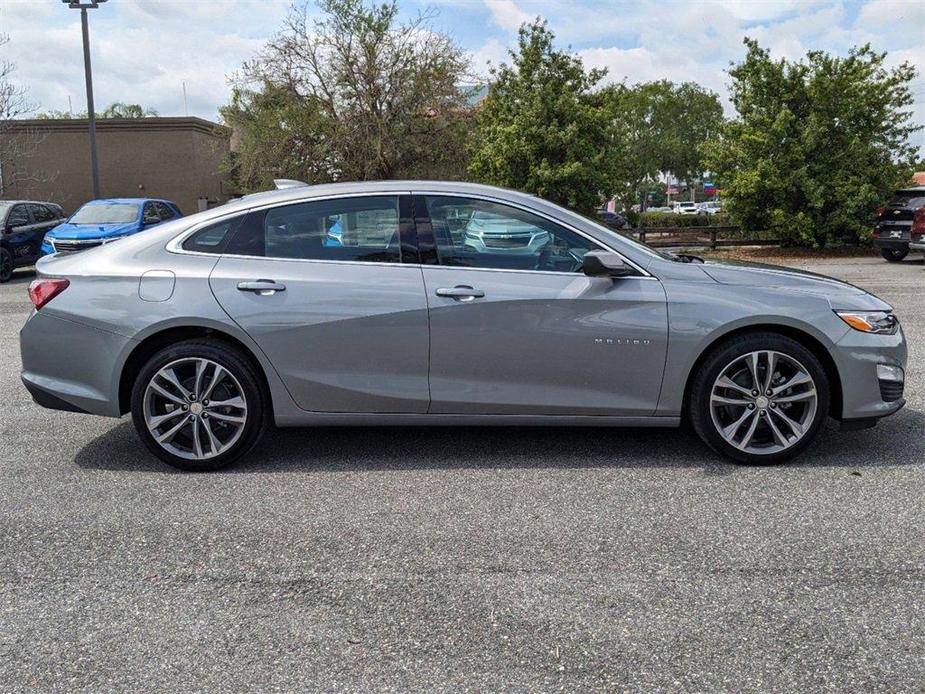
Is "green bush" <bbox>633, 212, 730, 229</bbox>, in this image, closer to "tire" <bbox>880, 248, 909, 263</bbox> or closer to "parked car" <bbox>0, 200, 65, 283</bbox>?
"tire" <bbox>880, 248, 909, 263</bbox>

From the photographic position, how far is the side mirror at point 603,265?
4578 millimetres

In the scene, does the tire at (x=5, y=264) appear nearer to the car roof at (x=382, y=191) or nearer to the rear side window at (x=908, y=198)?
the car roof at (x=382, y=191)

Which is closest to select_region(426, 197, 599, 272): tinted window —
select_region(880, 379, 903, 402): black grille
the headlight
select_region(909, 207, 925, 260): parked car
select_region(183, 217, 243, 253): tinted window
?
select_region(183, 217, 243, 253): tinted window

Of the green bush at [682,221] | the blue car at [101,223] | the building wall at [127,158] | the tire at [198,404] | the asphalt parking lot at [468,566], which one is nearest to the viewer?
the asphalt parking lot at [468,566]

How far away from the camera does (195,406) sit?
4715mm

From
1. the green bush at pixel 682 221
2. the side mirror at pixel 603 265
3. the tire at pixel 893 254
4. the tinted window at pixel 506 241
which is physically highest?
the green bush at pixel 682 221

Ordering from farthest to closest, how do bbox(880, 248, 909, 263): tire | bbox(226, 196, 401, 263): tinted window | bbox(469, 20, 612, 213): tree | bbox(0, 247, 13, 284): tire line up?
1. bbox(469, 20, 612, 213): tree
2. bbox(880, 248, 909, 263): tire
3. bbox(0, 247, 13, 284): tire
4. bbox(226, 196, 401, 263): tinted window

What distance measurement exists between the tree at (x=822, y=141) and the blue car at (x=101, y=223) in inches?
573

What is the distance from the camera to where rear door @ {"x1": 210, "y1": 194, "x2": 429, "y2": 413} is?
4648mm

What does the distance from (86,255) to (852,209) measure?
67.4ft

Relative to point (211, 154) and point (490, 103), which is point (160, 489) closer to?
point (490, 103)

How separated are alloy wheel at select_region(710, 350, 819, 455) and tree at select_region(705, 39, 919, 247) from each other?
60.7 ft

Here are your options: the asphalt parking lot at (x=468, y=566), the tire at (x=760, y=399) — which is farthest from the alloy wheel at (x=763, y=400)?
the asphalt parking lot at (x=468, y=566)

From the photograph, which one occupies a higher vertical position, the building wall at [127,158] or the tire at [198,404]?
the building wall at [127,158]
